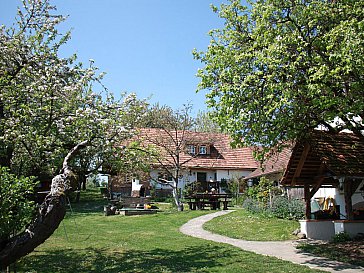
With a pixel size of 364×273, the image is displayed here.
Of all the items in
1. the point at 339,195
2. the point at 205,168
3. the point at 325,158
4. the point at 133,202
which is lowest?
the point at 133,202

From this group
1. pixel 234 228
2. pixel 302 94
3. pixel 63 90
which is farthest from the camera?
pixel 234 228

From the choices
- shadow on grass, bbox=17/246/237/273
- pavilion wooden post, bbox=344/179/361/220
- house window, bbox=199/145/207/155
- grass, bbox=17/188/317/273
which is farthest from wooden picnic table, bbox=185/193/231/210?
house window, bbox=199/145/207/155

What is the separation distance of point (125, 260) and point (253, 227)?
770 centimetres

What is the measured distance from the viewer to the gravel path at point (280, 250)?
31.5ft

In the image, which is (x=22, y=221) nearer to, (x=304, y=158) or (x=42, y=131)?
(x=42, y=131)

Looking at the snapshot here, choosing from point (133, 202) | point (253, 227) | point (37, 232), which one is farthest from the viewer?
point (133, 202)

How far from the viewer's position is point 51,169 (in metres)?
11.5

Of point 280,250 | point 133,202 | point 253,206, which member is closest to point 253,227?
point 253,206

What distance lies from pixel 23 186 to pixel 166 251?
5477 mm

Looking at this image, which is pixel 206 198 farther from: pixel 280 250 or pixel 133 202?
pixel 280 250

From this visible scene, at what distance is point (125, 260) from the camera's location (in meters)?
10.7

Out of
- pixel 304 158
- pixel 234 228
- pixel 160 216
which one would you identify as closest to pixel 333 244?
pixel 304 158

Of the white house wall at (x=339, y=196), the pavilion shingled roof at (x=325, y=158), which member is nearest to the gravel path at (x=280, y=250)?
the pavilion shingled roof at (x=325, y=158)

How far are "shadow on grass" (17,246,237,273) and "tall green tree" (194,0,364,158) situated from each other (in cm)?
362
